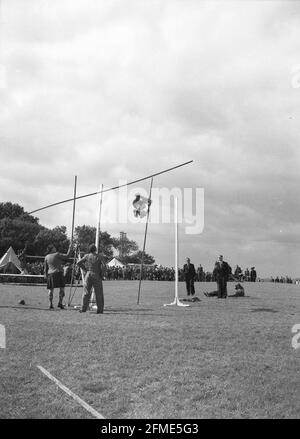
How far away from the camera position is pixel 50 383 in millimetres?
7777

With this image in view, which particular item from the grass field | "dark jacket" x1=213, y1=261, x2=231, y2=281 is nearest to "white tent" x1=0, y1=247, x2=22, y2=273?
"dark jacket" x1=213, y1=261, x2=231, y2=281

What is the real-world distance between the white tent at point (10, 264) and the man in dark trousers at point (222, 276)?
79.8 ft

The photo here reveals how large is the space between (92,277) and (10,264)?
32687 millimetres

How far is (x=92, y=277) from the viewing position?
Result: 16469 mm

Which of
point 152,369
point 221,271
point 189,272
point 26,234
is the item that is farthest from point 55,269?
point 26,234

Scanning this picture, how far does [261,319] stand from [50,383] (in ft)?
26.8

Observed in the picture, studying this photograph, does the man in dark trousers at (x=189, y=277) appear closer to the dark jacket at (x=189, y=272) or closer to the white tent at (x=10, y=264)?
the dark jacket at (x=189, y=272)

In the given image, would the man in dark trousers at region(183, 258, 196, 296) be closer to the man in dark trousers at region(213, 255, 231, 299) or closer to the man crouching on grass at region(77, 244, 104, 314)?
the man in dark trousers at region(213, 255, 231, 299)

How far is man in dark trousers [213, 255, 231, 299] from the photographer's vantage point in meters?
25.9

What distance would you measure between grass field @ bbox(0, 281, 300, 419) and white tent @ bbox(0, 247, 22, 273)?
3406cm

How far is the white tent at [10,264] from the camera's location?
46.4 metres

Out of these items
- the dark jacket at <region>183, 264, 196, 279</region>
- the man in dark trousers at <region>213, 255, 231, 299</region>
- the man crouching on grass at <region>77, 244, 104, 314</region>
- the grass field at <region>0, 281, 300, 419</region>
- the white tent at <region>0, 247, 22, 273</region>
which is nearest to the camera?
the grass field at <region>0, 281, 300, 419</region>

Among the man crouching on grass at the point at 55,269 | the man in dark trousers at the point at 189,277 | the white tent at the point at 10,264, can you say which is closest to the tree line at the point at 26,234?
the white tent at the point at 10,264
